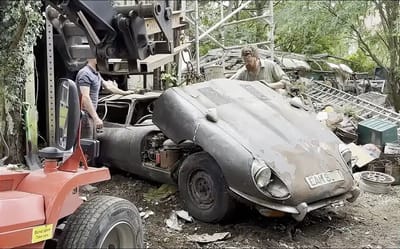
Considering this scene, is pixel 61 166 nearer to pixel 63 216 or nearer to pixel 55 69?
pixel 63 216

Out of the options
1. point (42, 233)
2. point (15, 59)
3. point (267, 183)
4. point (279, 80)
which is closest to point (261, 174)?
point (267, 183)

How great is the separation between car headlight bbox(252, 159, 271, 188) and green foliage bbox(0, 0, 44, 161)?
2.66 meters

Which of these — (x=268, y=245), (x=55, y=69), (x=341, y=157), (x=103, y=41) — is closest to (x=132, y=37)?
(x=103, y=41)

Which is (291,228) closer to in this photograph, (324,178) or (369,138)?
(324,178)

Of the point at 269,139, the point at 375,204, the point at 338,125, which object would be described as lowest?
the point at 375,204

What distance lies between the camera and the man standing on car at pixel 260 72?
674 cm

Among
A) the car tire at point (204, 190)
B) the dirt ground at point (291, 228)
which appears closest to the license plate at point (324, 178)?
the dirt ground at point (291, 228)

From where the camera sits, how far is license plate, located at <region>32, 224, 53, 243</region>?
2.85 metres

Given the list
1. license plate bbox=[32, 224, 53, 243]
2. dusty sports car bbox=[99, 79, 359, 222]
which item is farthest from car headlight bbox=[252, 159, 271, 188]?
license plate bbox=[32, 224, 53, 243]

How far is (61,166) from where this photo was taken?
10.8ft

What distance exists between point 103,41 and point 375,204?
14.1 ft

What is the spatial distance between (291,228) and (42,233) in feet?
9.15

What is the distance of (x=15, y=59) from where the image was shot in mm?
5699

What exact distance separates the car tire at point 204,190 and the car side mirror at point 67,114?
6.93 feet
